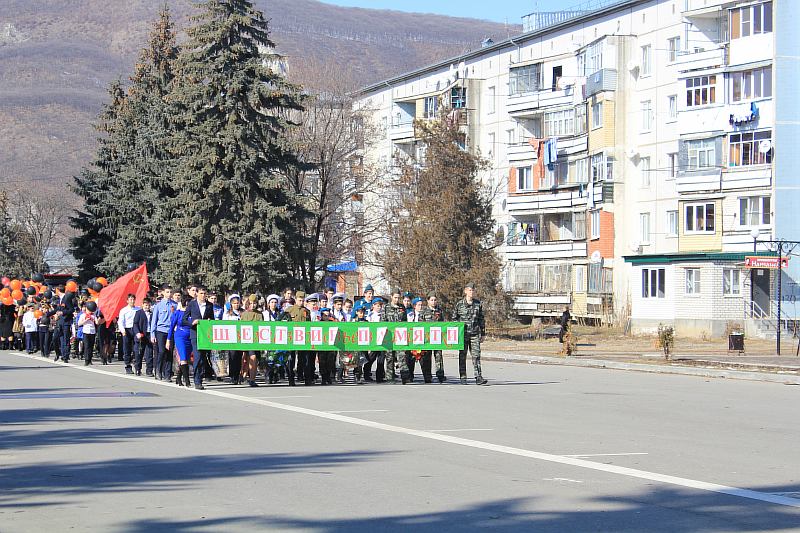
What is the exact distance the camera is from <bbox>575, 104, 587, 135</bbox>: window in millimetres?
66062

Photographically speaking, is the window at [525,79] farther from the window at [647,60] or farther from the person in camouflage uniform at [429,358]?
the person in camouflage uniform at [429,358]

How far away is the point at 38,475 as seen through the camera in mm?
11227

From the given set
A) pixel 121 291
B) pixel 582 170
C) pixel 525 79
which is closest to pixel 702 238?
pixel 582 170

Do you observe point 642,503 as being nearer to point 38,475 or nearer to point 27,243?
point 38,475

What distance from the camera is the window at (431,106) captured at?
264 ft

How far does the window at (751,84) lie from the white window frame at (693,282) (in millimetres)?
8151

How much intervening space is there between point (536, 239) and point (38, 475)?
60759 millimetres

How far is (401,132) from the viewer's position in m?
83.9

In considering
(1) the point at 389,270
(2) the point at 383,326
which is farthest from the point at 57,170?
(2) the point at 383,326

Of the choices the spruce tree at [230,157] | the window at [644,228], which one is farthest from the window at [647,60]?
the spruce tree at [230,157]

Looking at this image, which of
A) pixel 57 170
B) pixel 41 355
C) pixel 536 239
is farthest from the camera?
pixel 57 170

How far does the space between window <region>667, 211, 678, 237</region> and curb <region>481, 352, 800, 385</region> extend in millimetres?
22713

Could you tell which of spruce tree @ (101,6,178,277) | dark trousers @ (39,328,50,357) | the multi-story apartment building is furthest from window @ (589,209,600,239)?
dark trousers @ (39,328,50,357)

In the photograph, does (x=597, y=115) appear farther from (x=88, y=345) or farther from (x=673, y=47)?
(x=88, y=345)
